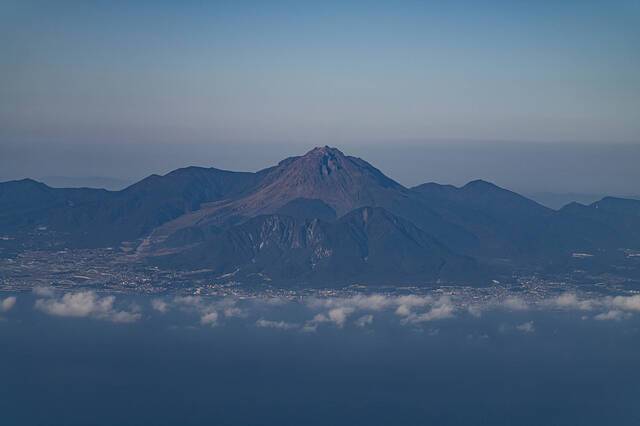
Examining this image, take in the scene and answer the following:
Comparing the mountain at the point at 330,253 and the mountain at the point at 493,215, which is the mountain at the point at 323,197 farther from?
the mountain at the point at 330,253

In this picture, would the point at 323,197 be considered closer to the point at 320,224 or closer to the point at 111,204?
the point at 320,224

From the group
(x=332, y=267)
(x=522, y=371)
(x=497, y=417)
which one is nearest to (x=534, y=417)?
(x=497, y=417)

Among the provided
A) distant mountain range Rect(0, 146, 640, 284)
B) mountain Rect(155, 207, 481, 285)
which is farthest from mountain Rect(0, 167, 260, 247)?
mountain Rect(155, 207, 481, 285)

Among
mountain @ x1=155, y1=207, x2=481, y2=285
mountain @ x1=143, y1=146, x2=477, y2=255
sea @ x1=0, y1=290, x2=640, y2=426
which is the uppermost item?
mountain @ x1=143, y1=146, x2=477, y2=255

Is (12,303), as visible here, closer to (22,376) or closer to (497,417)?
(22,376)

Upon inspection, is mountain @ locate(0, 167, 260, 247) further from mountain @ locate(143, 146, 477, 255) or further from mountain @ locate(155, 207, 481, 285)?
mountain @ locate(155, 207, 481, 285)

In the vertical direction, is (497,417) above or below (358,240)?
below

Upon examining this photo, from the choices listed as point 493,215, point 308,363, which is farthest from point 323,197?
point 308,363

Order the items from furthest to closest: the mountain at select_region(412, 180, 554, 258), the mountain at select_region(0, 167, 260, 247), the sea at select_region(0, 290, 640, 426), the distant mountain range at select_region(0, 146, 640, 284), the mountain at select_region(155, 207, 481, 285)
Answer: the mountain at select_region(0, 167, 260, 247), the mountain at select_region(412, 180, 554, 258), the distant mountain range at select_region(0, 146, 640, 284), the mountain at select_region(155, 207, 481, 285), the sea at select_region(0, 290, 640, 426)

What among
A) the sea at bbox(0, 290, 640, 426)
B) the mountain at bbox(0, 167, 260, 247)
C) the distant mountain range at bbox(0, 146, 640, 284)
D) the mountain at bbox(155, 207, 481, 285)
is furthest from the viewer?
the mountain at bbox(0, 167, 260, 247)
